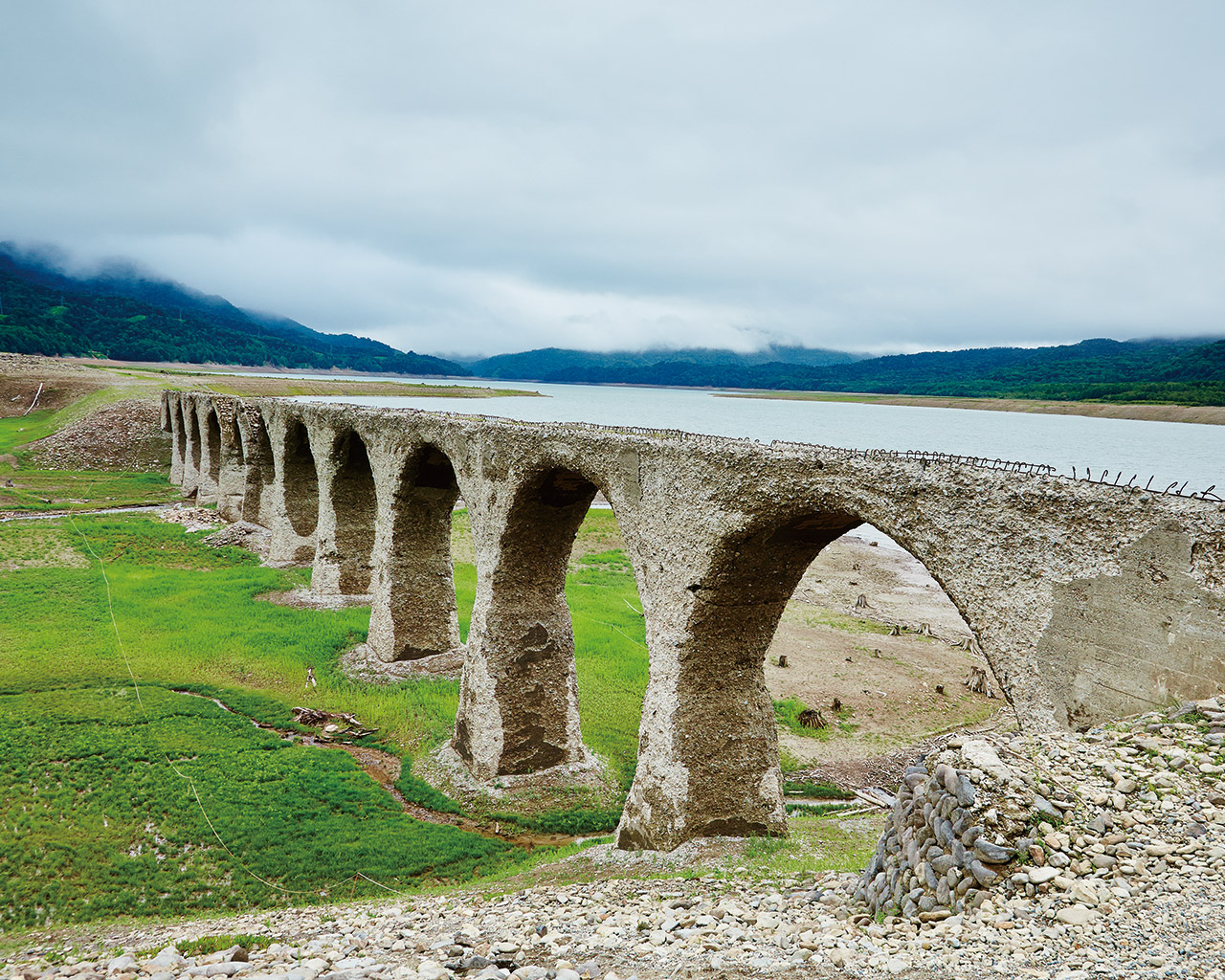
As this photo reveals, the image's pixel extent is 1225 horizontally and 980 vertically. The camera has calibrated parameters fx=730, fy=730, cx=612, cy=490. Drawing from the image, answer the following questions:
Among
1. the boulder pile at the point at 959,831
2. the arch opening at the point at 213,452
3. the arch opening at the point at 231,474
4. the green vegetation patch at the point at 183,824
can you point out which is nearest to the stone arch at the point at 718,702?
the green vegetation patch at the point at 183,824

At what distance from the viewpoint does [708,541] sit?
12.3m

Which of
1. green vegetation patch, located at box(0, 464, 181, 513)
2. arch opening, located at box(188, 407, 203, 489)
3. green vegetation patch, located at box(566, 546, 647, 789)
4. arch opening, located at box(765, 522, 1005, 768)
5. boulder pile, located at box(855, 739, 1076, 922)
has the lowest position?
arch opening, located at box(765, 522, 1005, 768)

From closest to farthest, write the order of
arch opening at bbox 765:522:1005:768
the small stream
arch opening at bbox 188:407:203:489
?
1. the small stream
2. arch opening at bbox 765:522:1005:768
3. arch opening at bbox 188:407:203:489

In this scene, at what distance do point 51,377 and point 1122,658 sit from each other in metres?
95.5

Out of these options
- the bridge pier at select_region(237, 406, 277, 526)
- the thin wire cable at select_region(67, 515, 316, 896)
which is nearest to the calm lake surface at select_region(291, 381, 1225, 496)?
the bridge pier at select_region(237, 406, 277, 526)

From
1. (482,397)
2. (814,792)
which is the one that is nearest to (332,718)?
(814,792)

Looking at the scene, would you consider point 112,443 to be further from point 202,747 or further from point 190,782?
point 190,782

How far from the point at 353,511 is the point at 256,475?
13.8 meters

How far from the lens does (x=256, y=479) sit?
3812cm

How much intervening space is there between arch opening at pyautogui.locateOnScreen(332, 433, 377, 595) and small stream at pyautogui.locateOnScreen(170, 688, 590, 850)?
843 cm

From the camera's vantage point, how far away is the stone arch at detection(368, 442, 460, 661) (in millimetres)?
21719

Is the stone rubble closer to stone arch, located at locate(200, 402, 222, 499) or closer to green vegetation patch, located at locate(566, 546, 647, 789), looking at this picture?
green vegetation patch, located at locate(566, 546, 647, 789)

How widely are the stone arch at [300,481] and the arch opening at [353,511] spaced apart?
15.4 ft

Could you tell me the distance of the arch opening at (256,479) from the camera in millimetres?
37125
